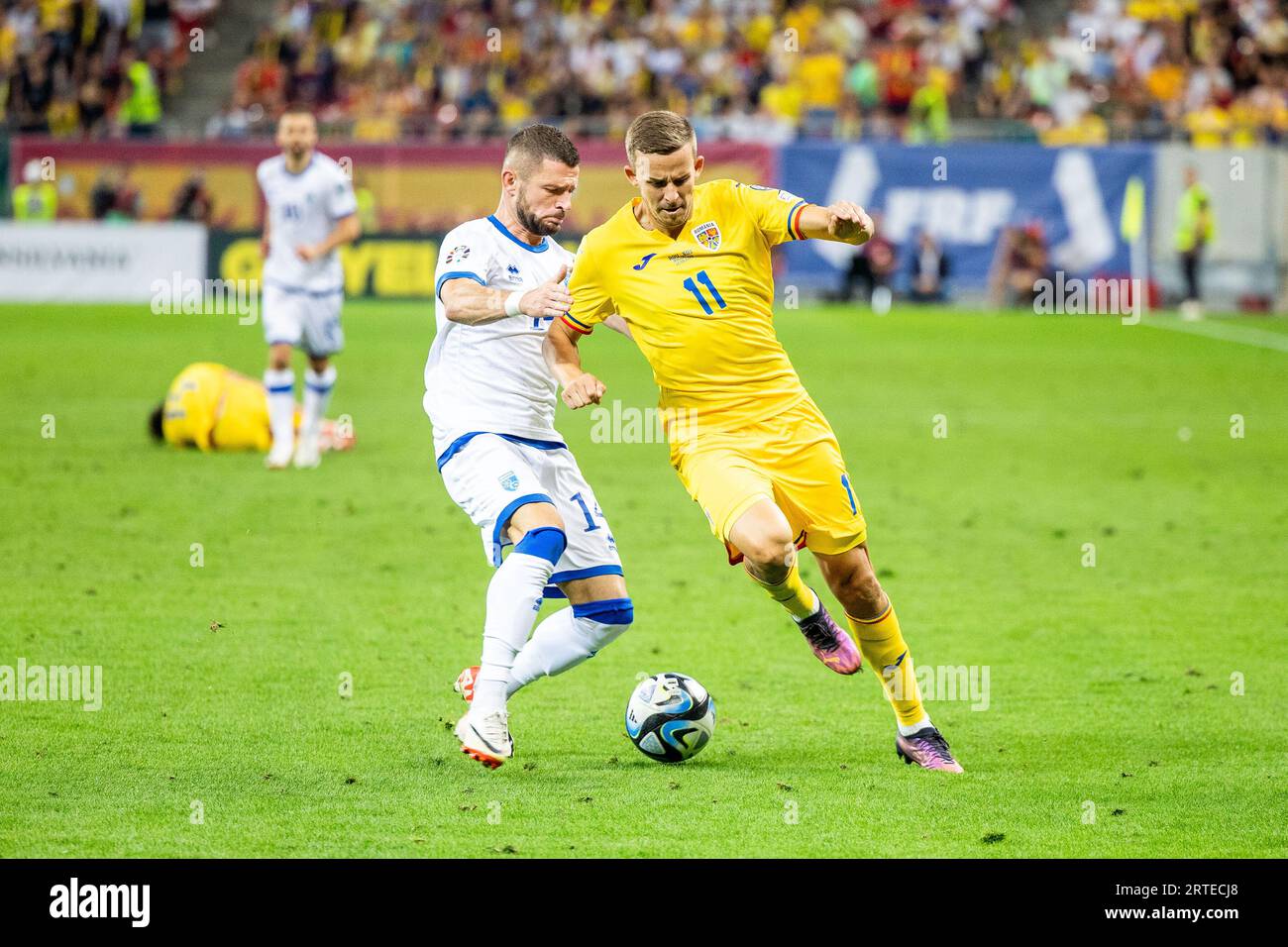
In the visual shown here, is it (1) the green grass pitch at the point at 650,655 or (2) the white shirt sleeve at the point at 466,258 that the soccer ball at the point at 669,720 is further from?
(2) the white shirt sleeve at the point at 466,258

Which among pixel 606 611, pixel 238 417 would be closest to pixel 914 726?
pixel 606 611

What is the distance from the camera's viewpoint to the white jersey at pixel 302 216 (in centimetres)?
1392

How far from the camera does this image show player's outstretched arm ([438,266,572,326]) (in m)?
6.07

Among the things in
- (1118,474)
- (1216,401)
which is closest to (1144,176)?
(1216,401)

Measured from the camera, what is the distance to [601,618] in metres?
6.76

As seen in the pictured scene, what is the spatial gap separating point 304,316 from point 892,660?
830cm

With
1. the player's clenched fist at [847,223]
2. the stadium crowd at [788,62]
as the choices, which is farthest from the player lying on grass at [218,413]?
the stadium crowd at [788,62]

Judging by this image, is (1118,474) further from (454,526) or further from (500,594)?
(500,594)

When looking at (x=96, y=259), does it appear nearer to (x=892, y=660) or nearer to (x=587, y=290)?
(x=587, y=290)

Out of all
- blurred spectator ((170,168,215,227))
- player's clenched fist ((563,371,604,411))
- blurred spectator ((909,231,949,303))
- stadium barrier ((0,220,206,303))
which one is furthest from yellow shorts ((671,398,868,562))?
blurred spectator ((909,231,949,303))

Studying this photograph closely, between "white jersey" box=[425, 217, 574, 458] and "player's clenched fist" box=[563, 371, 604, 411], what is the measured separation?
2.09ft

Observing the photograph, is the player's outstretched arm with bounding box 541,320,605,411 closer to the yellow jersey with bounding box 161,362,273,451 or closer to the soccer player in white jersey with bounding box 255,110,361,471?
the soccer player in white jersey with bounding box 255,110,361,471

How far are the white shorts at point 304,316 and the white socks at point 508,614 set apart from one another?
781 centimetres

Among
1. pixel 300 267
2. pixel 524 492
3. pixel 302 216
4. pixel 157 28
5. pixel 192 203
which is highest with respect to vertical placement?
pixel 157 28
